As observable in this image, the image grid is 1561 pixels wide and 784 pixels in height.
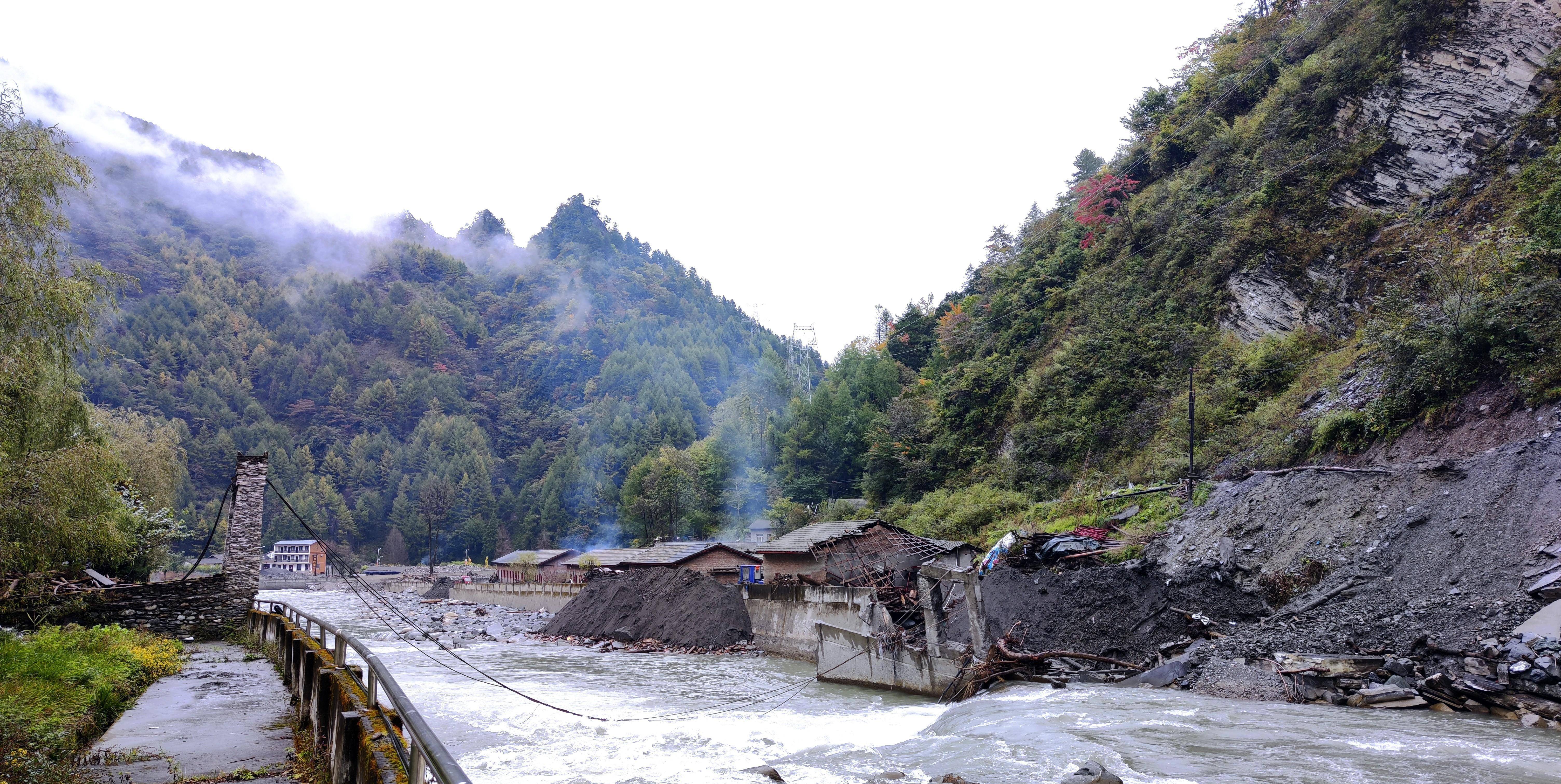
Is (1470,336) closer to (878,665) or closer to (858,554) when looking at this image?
(878,665)

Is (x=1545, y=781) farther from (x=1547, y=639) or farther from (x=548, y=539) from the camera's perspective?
(x=548, y=539)

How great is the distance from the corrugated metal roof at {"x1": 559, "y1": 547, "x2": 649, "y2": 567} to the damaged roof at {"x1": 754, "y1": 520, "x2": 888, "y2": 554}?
1432cm

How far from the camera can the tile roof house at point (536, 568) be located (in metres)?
64.5

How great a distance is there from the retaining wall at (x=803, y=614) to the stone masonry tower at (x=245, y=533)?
15334mm

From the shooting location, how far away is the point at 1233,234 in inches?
1377

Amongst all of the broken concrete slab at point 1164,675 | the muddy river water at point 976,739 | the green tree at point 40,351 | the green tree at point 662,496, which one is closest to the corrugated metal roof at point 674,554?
the muddy river water at point 976,739

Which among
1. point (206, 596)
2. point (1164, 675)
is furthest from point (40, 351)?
point (1164, 675)

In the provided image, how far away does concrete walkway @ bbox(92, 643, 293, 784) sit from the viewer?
766 cm

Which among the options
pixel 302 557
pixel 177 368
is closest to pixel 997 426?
pixel 302 557

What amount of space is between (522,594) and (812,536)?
27.4 metres

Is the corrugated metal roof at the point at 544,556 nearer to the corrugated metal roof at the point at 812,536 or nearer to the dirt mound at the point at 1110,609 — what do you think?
the corrugated metal roof at the point at 812,536

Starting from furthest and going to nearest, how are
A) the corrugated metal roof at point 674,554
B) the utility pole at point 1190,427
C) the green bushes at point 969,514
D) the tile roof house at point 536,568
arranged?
the tile roof house at point 536,568, the corrugated metal roof at point 674,554, the green bushes at point 969,514, the utility pole at point 1190,427

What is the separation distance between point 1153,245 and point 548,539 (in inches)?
3706

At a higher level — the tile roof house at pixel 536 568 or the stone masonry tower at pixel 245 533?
the stone masonry tower at pixel 245 533
